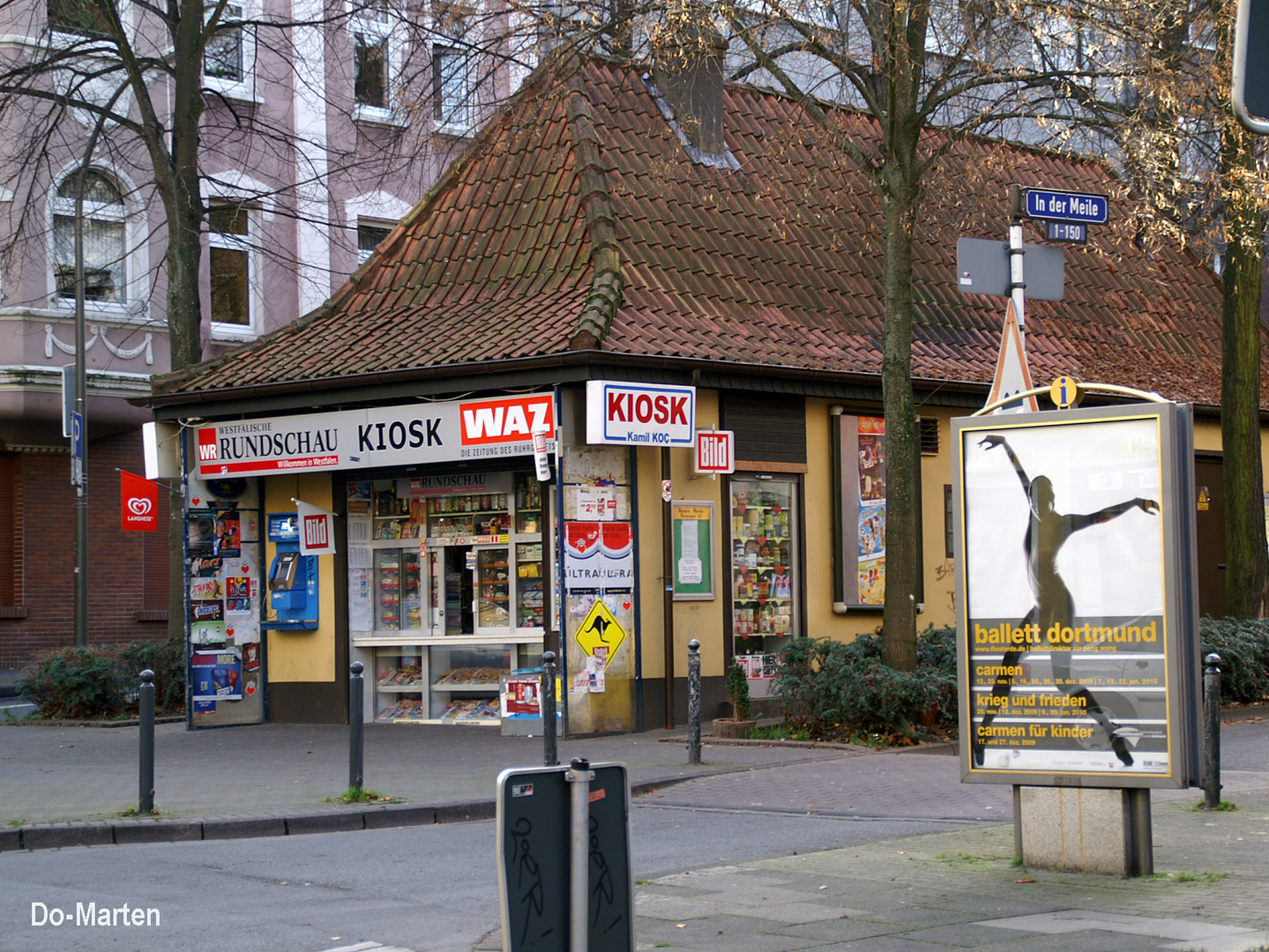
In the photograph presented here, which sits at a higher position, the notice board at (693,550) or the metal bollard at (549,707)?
the notice board at (693,550)

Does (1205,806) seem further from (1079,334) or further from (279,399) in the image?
(1079,334)

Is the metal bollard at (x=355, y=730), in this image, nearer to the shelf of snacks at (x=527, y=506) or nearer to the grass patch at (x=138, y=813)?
the grass patch at (x=138, y=813)

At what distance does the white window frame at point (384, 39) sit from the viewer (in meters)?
16.6

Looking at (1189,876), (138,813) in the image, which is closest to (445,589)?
(138,813)

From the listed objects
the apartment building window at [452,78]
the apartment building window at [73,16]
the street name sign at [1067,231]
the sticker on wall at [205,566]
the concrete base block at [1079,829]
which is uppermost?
the apartment building window at [73,16]

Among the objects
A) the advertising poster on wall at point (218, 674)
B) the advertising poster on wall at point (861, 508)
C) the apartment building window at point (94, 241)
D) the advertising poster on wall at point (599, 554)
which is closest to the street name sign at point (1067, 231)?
the advertising poster on wall at point (599, 554)

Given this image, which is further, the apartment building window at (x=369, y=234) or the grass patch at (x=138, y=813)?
the apartment building window at (x=369, y=234)

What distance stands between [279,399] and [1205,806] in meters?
11.1

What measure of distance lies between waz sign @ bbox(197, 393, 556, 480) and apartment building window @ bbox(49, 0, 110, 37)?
6.05 m

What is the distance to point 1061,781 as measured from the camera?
7.92 m

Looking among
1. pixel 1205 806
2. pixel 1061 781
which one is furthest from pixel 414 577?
pixel 1061 781

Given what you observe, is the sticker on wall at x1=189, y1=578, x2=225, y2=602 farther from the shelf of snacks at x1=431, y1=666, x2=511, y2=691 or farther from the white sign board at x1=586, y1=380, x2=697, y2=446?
the white sign board at x1=586, y1=380, x2=697, y2=446

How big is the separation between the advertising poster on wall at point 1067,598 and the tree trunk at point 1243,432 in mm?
11341

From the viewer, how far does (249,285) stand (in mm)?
29625
